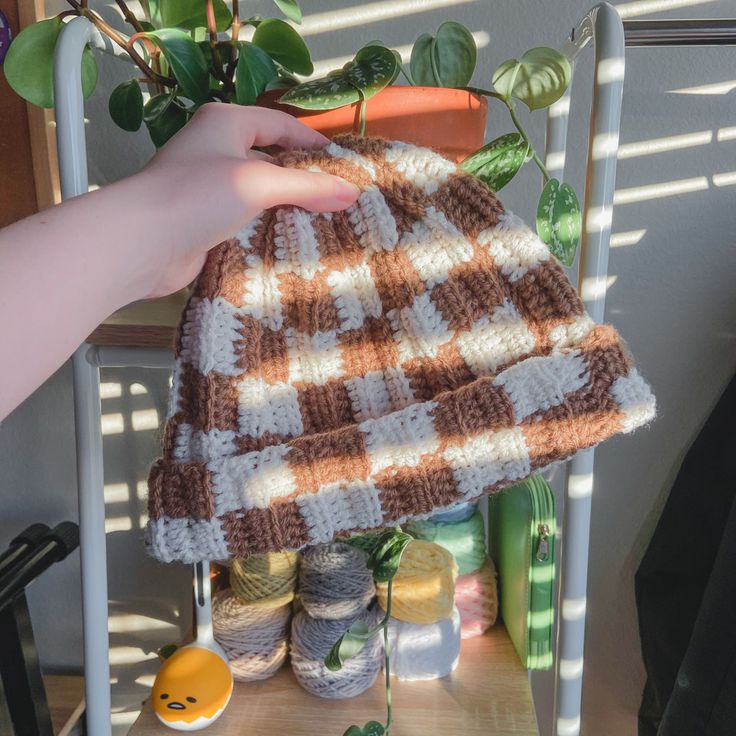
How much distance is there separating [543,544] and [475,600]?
0.16 metres

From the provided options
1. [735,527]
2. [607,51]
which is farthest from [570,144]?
[735,527]

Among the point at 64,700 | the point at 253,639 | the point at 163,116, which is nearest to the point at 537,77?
the point at 163,116

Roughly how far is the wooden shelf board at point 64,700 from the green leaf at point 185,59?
915mm

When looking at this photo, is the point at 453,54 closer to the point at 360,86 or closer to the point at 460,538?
the point at 360,86

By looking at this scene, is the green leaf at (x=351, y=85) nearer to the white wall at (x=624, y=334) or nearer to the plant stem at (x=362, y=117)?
the plant stem at (x=362, y=117)

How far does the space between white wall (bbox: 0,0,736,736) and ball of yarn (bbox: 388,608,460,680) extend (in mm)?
372

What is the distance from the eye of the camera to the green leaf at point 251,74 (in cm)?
49

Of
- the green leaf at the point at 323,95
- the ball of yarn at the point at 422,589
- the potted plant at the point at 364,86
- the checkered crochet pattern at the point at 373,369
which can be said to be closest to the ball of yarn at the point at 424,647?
the ball of yarn at the point at 422,589

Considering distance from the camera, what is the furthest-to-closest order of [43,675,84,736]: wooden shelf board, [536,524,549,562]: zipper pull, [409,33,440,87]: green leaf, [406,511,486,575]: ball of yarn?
[43,675,84,736]: wooden shelf board
[406,511,486,575]: ball of yarn
[536,524,549,562]: zipper pull
[409,33,440,87]: green leaf

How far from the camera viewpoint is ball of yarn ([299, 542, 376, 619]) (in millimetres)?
683

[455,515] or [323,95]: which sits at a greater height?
[323,95]

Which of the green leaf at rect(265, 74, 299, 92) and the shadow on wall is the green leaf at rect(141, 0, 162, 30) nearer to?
the green leaf at rect(265, 74, 299, 92)

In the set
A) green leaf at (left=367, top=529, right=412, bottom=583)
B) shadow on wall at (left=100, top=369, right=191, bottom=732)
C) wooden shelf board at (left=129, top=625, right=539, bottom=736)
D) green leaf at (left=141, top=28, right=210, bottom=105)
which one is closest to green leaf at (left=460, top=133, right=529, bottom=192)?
green leaf at (left=141, top=28, right=210, bottom=105)

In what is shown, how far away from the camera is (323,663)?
679 millimetres
